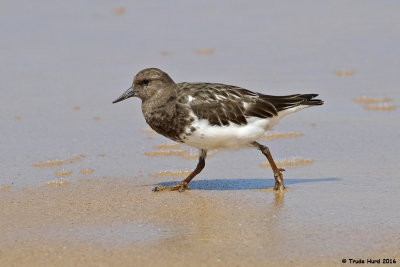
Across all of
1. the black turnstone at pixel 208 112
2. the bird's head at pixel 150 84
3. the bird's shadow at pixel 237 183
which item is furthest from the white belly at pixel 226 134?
the bird's head at pixel 150 84

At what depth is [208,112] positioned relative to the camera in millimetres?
8711

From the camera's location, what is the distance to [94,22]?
1731 cm

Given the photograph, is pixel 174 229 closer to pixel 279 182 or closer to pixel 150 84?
pixel 279 182

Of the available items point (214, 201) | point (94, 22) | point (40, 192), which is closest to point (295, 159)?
point (214, 201)

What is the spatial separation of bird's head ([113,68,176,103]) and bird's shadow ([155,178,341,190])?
3.42ft

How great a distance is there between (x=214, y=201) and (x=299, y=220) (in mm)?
1089

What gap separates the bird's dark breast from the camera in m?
8.61

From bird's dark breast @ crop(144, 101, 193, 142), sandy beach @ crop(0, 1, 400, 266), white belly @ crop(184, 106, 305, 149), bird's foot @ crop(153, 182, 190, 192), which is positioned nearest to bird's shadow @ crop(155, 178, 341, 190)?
sandy beach @ crop(0, 1, 400, 266)

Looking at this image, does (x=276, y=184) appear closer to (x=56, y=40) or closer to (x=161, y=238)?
(x=161, y=238)

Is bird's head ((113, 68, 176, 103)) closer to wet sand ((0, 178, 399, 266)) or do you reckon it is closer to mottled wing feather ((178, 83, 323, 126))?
mottled wing feather ((178, 83, 323, 126))

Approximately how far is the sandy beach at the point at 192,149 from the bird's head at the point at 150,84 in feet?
3.24

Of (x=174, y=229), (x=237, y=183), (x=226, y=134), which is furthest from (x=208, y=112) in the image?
(x=174, y=229)

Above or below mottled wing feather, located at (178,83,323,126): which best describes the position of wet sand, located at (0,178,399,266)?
below

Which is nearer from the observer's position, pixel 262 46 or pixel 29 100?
pixel 29 100
